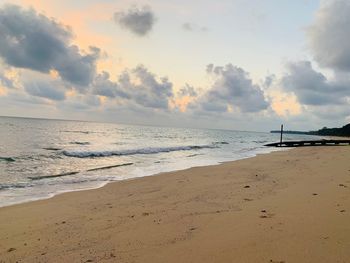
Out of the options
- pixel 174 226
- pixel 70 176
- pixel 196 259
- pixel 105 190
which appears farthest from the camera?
pixel 70 176

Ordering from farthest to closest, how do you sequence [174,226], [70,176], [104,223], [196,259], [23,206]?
[70,176], [23,206], [104,223], [174,226], [196,259]

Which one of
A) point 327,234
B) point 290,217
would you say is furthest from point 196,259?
point 290,217

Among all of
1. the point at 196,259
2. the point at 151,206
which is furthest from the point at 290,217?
the point at 151,206

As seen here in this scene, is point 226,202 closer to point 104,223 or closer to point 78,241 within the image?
point 104,223

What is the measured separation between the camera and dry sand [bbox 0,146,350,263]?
4578mm

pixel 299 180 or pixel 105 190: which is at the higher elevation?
pixel 299 180

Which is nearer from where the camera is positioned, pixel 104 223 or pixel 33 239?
pixel 33 239

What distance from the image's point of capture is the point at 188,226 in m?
6.01

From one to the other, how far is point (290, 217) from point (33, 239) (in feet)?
15.8

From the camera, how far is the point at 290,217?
616cm

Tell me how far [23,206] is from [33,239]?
142 inches

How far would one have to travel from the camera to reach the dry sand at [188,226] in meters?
4.58

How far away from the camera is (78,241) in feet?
18.0

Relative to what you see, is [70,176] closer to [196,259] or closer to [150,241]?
[150,241]
